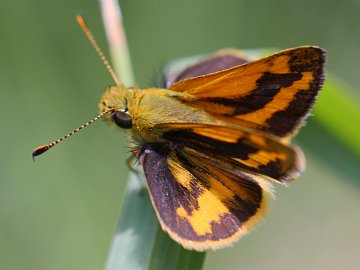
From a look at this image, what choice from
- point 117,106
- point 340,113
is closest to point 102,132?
point 117,106

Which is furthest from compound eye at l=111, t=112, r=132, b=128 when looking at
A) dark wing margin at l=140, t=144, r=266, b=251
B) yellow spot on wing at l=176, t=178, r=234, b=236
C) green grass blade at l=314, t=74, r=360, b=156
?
green grass blade at l=314, t=74, r=360, b=156

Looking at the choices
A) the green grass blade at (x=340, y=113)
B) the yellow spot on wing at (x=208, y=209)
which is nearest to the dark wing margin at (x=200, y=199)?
the yellow spot on wing at (x=208, y=209)

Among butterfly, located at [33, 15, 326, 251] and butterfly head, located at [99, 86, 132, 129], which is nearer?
butterfly, located at [33, 15, 326, 251]

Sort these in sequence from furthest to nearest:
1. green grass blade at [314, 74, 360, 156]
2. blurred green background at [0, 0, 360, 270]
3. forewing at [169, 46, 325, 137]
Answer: blurred green background at [0, 0, 360, 270] → green grass blade at [314, 74, 360, 156] → forewing at [169, 46, 325, 137]

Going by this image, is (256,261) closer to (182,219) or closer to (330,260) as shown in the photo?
(330,260)

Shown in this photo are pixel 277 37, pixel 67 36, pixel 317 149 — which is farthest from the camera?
pixel 277 37

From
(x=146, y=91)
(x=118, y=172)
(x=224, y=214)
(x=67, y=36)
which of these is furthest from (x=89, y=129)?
(x=224, y=214)

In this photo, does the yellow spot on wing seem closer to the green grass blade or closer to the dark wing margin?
the dark wing margin
